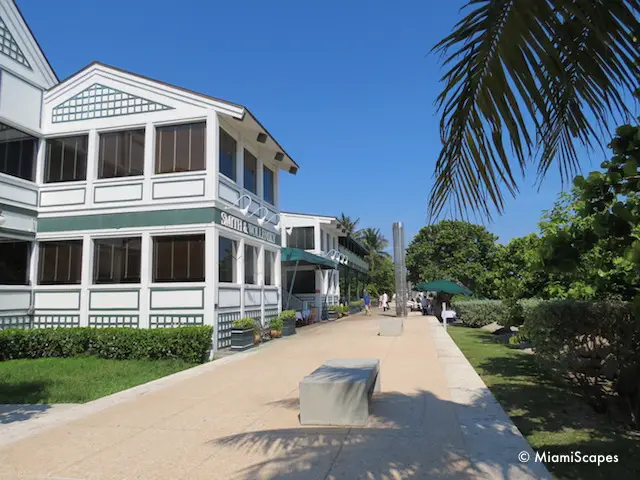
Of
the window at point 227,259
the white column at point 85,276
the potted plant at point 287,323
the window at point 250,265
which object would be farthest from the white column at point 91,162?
the potted plant at point 287,323

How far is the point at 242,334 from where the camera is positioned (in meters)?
12.7

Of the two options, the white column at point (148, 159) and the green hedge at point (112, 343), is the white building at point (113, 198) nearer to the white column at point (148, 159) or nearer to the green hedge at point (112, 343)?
the white column at point (148, 159)

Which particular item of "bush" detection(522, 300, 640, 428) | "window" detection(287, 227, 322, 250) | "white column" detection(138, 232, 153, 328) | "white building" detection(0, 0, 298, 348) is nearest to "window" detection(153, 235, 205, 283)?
"white building" detection(0, 0, 298, 348)

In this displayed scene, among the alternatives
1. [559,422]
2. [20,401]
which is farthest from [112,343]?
[559,422]

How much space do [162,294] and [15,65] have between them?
7.38m

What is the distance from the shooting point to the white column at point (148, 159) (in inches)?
498

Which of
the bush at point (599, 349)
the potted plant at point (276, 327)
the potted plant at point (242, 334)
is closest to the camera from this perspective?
the bush at point (599, 349)

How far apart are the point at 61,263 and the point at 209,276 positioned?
4556 millimetres

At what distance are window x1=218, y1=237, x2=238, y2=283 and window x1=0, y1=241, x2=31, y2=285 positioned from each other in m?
5.39

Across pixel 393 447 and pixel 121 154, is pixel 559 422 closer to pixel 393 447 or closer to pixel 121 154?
pixel 393 447

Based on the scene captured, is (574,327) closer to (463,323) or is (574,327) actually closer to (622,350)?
(622,350)

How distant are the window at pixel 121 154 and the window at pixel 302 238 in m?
17.0

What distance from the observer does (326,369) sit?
653cm

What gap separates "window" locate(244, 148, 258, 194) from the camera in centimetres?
1493
